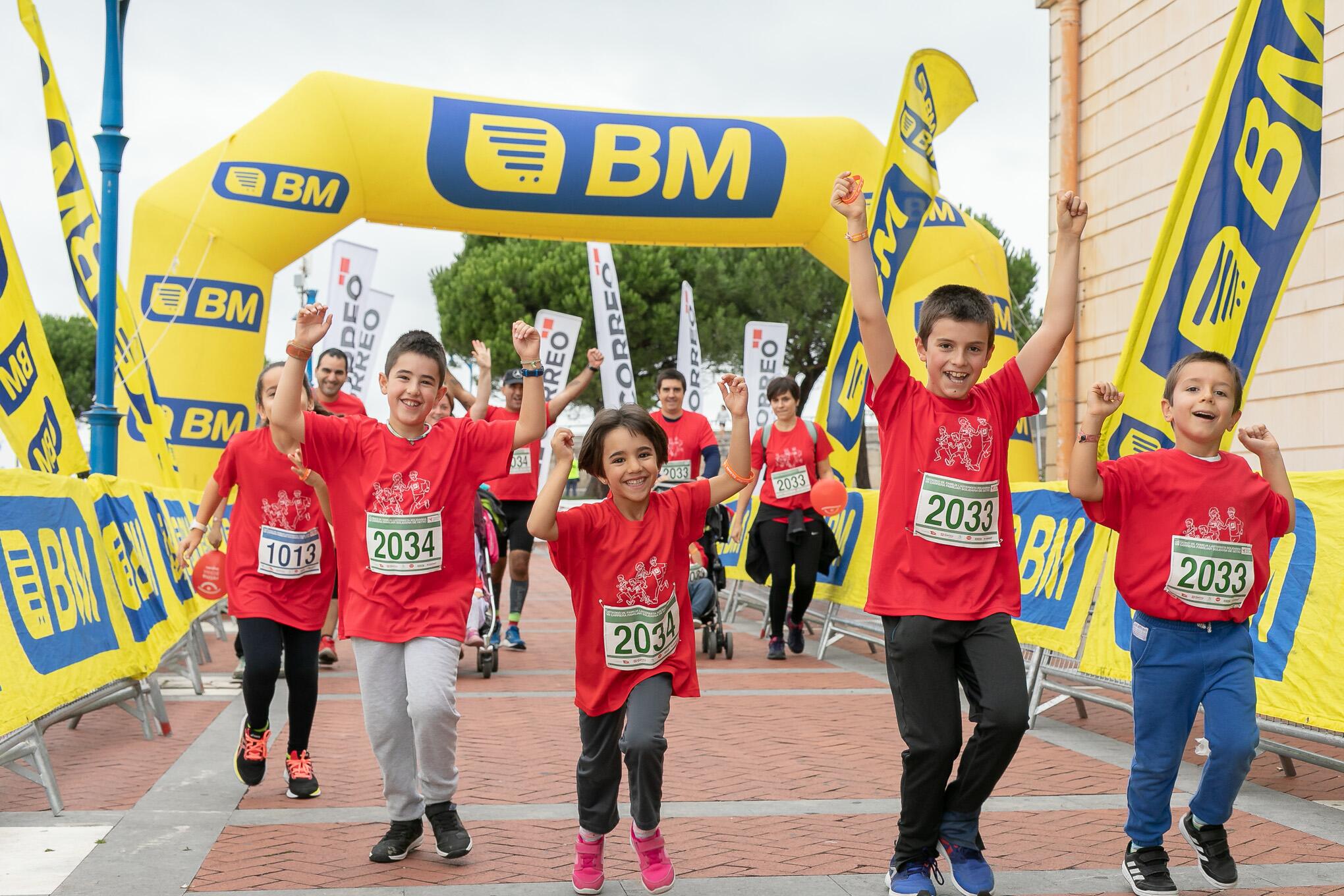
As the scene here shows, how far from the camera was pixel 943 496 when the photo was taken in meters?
3.87

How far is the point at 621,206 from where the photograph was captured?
13211 mm

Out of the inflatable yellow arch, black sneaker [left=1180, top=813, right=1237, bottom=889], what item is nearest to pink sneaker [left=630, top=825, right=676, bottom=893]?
black sneaker [left=1180, top=813, right=1237, bottom=889]

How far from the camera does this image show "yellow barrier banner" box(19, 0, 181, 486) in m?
9.68

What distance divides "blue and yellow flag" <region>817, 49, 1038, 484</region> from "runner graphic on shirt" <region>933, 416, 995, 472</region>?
6.68 metres

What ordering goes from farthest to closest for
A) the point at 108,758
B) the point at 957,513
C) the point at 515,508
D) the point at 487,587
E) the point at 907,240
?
the point at 907,240 → the point at 515,508 → the point at 487,587 → the point at 108,758 → the point at 957,513

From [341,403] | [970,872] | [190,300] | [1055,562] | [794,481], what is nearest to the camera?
[970,872]

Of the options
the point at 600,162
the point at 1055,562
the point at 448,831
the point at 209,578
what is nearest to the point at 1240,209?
the point at 1055,562

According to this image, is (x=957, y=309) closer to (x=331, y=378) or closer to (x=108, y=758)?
(x=108, y=758)

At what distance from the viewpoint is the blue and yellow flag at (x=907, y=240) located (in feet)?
36.9

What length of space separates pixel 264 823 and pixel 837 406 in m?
7.48

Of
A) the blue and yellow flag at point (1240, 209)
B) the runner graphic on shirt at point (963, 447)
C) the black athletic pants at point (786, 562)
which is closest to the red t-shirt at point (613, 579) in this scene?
the runner graphic on shirt at point (963, 447)

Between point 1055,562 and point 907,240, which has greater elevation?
point 907,240

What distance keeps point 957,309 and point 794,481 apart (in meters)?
5.81

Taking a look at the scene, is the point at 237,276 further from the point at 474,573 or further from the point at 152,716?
the point at 474,573
